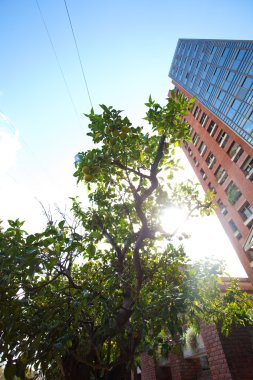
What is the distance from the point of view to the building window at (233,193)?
23.9 m

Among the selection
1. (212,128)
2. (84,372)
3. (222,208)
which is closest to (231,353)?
(84,372)

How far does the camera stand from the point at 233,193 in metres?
24.7

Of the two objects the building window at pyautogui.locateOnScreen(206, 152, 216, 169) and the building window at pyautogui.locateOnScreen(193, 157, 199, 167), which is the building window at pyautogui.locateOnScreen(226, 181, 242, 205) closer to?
the building window at pyautogui.locateOnScreen(206, 152, 216, 169)

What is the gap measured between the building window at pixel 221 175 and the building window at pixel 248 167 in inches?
143

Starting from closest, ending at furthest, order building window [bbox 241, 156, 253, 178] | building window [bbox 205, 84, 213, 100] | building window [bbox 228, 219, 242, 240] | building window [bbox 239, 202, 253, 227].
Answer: building window [bbox 241, 156, 253, 178] → building window [bbox 239, 202, 253, 227] → building window [bbox 228, 219, 242, 240] → building window [bbox 205, 84, 213, 100]

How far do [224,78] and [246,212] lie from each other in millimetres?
17287

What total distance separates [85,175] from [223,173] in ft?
87.2

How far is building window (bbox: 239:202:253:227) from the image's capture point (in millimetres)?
21703

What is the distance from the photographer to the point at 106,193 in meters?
5.74

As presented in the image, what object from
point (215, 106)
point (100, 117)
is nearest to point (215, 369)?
point (100, 117)

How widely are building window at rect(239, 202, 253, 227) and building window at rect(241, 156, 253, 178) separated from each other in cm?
331

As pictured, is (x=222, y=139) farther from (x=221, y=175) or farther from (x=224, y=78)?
(x=224, y=78)

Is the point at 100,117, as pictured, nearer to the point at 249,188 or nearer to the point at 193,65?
the point at 249,188

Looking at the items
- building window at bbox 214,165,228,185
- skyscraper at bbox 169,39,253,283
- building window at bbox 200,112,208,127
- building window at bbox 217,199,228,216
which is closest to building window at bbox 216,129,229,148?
skyscraper at bbox 169,39,253,283
